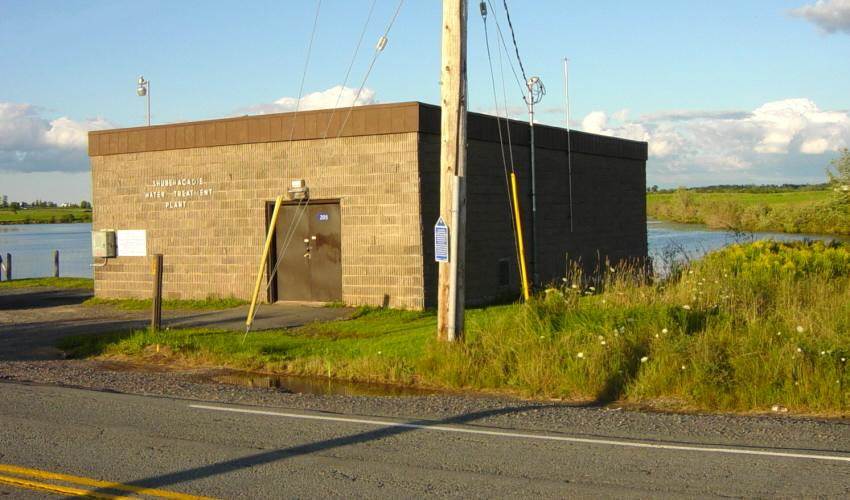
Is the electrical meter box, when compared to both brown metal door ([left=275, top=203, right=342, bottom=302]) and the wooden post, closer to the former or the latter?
brown metal door ([left=275, top=203, right=342, bottom=302])

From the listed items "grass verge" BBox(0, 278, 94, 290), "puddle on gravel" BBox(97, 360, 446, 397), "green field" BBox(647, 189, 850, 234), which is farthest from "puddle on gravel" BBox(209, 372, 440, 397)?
"green field" BBox(647, 189, 850, 234)

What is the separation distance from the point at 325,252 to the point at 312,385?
707cm

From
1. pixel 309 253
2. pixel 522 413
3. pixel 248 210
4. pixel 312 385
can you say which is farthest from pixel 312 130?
pixel 522 413

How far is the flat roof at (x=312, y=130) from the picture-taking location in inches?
721

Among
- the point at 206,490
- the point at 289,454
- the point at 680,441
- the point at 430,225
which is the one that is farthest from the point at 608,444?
the point at 430,225

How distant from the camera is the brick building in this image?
1842cm

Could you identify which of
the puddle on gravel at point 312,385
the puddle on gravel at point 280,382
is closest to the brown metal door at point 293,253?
the puddle on gravel at point 280,382

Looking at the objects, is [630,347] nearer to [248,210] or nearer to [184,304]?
[248,210]

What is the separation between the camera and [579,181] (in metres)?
24.5

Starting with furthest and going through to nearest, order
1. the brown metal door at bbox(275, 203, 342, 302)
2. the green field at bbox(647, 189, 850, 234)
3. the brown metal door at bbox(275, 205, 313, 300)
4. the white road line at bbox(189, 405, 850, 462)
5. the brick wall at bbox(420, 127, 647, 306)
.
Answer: the green field at bbox(647, 189, 850, 234) < the brown metal door at bbox(275, 205, 313, 300) < the brown metal door at bbox(275, 203, 342, 302) < the brick wall at bbox(420, 127, 647, 306) < the white road line at bbox(189, 405, 850, 462)

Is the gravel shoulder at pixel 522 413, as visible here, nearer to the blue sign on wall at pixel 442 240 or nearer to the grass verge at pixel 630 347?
the grass verge at pixel 630 347

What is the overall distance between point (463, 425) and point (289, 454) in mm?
1960

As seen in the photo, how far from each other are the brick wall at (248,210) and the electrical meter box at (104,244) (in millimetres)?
355

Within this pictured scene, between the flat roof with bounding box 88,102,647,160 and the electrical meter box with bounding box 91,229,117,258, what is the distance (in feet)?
6.56
